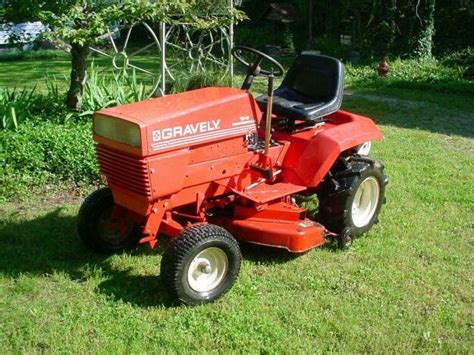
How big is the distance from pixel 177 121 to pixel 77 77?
2836 mm

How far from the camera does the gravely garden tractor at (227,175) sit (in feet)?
12.4

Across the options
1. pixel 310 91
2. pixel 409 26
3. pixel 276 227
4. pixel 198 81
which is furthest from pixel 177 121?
pixel 409 26

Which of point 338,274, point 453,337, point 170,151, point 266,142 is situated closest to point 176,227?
point 170,151

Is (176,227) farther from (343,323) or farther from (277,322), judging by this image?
(343,323)

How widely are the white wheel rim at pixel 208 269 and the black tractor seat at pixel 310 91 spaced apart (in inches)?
53.1

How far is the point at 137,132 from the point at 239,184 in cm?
99

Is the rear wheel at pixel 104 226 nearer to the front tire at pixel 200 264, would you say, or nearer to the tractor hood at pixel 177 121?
the tractor hood at pixel 177 121

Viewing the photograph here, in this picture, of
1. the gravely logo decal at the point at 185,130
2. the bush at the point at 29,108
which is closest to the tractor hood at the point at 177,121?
the gravely logo decal at the point at 185,130

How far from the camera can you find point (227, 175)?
4.23 metres

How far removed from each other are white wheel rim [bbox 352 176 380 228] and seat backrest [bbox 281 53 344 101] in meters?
0.79

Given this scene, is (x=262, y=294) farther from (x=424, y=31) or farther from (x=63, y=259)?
(x=424, y=31)

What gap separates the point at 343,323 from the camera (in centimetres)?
359

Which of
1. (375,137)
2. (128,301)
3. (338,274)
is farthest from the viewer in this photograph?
(375,137)

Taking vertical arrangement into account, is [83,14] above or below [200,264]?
above
